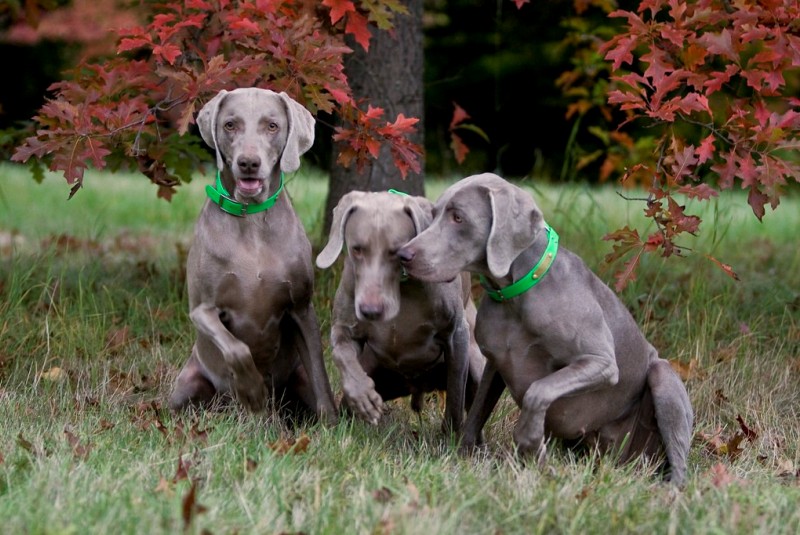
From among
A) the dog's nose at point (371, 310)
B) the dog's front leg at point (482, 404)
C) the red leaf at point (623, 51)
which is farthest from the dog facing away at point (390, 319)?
the red leaf at point (623, 51)

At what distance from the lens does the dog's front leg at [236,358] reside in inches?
175

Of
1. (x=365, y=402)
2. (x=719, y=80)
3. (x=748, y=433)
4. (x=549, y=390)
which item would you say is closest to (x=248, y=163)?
(x=365, y=402)

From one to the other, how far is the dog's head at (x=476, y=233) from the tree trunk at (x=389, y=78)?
2394 mm

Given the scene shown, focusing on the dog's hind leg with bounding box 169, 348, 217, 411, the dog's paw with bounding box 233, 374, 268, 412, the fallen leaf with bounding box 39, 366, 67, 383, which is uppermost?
Result: the dog's paw with bounding box 233, 374, 268, 412

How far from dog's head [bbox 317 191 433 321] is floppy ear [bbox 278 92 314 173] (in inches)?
14.4

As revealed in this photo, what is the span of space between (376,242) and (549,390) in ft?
2.73

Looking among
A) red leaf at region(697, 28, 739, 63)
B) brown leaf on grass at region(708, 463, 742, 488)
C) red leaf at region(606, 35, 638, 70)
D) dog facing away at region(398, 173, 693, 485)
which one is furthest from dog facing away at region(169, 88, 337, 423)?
red leaf at region(697, 28, 739, 63)

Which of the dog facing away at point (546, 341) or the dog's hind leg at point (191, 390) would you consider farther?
the dog's hind leg at point (191, 390)

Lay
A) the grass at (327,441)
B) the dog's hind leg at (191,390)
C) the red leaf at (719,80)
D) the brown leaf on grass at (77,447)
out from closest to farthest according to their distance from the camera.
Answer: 1. the grass at (327,441)
2. the brown leaf on grass at (77,447)
3. the red leaf at (719,80)
4. the dog's hind leg at (191,390)

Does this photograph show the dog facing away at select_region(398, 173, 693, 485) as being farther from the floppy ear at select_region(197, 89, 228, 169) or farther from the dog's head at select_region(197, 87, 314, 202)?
the floppy ear at select_region(197, 89, 228, 169)

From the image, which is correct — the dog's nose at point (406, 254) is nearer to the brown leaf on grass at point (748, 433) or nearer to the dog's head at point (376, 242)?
the dog's head at point (376, 242)

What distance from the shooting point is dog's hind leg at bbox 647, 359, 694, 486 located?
4.29 m

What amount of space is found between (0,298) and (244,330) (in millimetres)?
1825

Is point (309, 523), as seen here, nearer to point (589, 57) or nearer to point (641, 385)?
point (641, 385)
